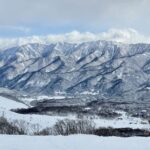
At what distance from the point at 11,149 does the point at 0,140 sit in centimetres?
423

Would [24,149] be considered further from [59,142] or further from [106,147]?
[106,147]

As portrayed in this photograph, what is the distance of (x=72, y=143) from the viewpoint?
5591 centimetres

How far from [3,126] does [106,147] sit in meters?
111

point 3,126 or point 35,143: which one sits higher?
point 3,126

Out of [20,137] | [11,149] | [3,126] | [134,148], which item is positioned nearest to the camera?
[11,149]

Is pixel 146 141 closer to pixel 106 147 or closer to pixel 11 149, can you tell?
pixel 106 147

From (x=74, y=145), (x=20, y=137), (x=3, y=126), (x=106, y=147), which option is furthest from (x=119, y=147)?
(x=3, y=126)

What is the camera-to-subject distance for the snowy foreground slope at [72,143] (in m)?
54.0

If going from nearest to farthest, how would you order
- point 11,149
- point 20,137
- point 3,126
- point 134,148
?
point 11,149, point 134,148, point 20,137, point 3,126

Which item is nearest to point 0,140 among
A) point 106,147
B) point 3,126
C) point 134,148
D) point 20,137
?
point 20,137

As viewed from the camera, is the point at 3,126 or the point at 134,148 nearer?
the point at 134,148

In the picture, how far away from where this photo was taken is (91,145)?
184 feet

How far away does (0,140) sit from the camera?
55.6 meters

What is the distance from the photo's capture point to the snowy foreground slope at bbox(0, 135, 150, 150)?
177ft
